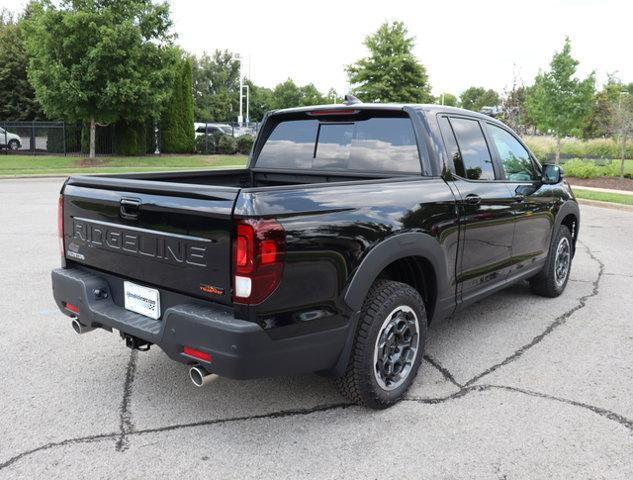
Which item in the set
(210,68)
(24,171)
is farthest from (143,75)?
(210,68)

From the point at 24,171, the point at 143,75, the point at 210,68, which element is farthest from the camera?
the point at 210,68

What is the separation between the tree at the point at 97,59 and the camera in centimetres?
2123

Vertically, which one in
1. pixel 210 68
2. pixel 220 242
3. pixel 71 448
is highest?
pixel 210 68

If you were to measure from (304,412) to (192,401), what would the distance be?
70 cm

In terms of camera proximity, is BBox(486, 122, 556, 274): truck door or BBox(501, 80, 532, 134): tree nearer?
BBox(486, 122, 556, 274): truck door

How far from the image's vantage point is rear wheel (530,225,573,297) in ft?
18.1

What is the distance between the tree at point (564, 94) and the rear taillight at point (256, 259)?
23.7 m

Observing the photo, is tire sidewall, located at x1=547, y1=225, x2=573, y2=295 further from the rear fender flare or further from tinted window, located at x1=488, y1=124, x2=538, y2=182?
the rear fender flare

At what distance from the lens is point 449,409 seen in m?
3.35

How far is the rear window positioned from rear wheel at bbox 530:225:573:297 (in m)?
2.41

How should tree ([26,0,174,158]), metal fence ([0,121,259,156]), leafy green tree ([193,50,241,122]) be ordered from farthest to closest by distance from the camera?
leafy green tree ([193,50,241,122]) < metal fence ([0,121,259,156]) < tree ([26,0,174,158])

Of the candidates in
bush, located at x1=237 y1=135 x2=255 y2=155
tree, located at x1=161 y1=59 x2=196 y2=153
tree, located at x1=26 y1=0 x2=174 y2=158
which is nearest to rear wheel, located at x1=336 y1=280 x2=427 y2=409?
tree, located at x1=26 y1=0 x2=174 y2=158

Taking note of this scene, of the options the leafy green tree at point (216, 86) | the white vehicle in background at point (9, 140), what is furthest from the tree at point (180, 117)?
the leafy green tree at point (216, 86)

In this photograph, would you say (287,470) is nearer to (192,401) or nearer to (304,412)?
(304,412)
